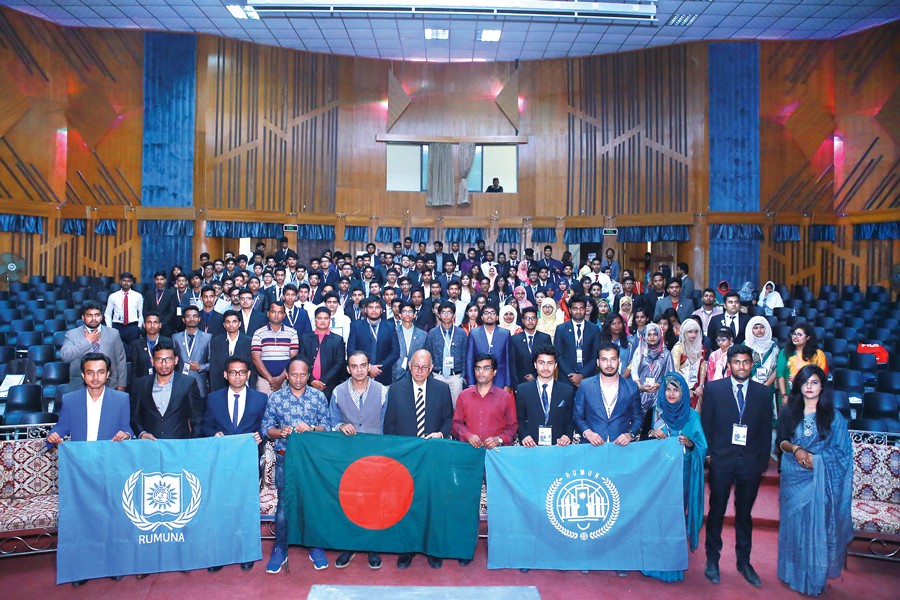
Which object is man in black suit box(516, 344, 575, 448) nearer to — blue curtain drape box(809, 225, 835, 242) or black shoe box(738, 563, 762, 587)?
black shoe box(738, 563, 762, 587)

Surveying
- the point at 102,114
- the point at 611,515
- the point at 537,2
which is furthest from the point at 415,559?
the point at 102,114

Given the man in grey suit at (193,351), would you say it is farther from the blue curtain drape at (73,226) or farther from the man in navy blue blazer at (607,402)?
the blue curtain drape at (73,226)

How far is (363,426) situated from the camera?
4984 millimetres

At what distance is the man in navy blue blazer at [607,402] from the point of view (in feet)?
15.4

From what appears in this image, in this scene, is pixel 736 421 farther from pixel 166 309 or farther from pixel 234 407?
pixel 166 309

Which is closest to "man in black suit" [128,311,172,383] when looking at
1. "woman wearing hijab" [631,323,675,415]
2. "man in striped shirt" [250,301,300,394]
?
"man in striped shirt" [250,301,300,394]

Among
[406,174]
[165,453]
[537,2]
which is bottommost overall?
[165,453]

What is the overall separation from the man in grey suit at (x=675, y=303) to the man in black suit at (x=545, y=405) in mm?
4457

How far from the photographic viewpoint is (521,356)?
6.69m

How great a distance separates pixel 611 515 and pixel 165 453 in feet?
9.85

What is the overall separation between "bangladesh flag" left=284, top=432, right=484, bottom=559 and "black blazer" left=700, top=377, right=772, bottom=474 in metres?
1.60

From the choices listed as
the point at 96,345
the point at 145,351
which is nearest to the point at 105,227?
the point at 96,345

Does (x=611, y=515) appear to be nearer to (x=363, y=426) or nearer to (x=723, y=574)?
(x=723, y=574)

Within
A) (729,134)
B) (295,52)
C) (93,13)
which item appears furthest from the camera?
(295,52)
